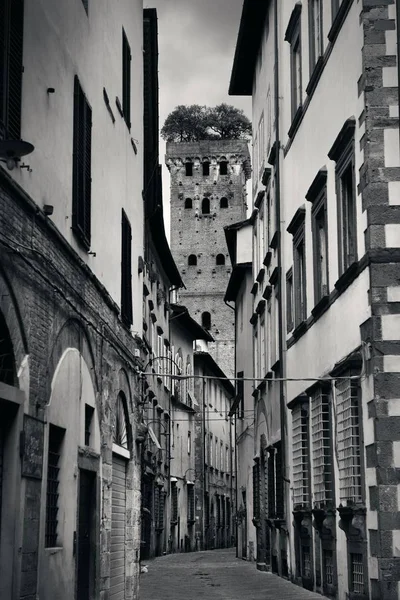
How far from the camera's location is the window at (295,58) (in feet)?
62.0

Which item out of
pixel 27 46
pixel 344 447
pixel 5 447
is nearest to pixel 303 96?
pixel 344 447

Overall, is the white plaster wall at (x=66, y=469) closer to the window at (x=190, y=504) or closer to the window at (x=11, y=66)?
the window at (x=11, y=66)

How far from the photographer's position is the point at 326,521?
15305 millimetres

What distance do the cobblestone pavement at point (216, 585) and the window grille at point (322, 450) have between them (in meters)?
1.58

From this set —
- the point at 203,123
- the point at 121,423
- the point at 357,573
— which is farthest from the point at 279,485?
the point at 203,123

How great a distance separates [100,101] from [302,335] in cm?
613

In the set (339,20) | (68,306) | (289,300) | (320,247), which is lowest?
(68,306)

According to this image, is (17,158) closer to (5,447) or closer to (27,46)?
(27,46)

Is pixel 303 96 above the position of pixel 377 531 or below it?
above

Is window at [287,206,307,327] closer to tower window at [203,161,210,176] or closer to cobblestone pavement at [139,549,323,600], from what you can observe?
cobblestone pavement at [139,549,323,600]

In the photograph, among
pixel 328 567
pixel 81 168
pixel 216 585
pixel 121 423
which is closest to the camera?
pixel 81 168

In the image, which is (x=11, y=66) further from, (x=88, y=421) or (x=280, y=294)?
(x=280, y=294)

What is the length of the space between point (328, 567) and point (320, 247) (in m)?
4.85

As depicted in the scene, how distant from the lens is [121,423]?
15.5 m
